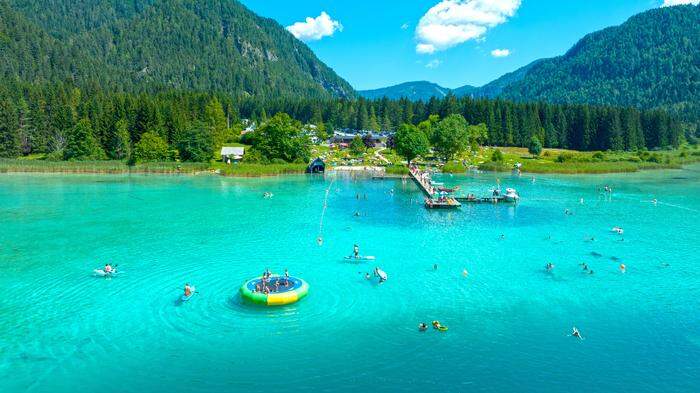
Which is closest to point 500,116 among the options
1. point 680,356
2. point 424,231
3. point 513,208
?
point 513,208

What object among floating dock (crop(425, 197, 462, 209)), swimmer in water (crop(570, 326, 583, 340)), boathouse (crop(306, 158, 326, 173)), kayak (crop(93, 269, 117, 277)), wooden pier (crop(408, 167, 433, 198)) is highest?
boathouse (crop(306, 158, 326, 173))

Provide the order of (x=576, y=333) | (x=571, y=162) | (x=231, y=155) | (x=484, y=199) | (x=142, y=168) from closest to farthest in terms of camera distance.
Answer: (x=576, y=333) → (x=484, y=199) → (x=142, y=168) → (x=231, y=155) → (x=571, y=162)

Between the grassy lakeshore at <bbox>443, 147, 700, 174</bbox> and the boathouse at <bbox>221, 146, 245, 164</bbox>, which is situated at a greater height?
the boathouse at <bbox>221, 146, 245, 164</bbox>

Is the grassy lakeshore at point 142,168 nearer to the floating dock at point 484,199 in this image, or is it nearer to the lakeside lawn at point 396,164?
the lakeside lawn at point 396,164


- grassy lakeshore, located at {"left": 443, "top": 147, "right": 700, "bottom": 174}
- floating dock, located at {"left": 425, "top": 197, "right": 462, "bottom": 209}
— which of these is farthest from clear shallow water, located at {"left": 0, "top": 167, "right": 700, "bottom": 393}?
grassy lakeshore, located at {"left": 443, "top": 147, "right": 700, "bottom": 174}

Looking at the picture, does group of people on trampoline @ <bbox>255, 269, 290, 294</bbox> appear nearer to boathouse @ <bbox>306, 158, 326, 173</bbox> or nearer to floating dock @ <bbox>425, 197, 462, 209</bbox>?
floating dock @ <bbox>425, 197, 462, 209</bbox>

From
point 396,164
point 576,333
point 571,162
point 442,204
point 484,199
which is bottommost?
point 576,333

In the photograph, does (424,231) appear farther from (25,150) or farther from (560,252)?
(25,150)

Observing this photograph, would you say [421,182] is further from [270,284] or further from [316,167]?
[270,284]

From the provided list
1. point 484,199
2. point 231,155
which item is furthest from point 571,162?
point 231,155

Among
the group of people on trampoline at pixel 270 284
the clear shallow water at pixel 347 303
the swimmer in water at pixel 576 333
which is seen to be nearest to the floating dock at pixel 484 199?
the clear shallow water at pixel 347 303
